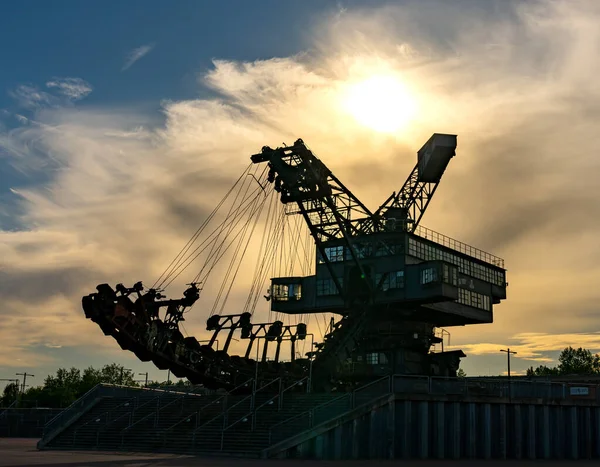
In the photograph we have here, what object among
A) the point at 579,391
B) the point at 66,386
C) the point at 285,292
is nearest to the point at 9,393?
the point at 66,386

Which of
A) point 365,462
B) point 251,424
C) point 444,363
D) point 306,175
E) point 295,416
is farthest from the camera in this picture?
point 444,363

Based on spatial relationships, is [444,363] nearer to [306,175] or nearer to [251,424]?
[306,175]

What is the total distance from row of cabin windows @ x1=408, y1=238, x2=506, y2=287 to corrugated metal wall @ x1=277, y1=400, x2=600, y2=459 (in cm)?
1878

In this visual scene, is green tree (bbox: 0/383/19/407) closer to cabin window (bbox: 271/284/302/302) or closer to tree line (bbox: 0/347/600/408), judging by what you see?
tree line (bbox: 0/347/600/408)

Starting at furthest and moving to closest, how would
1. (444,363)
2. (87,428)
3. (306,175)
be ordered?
(444,363) → (306,175) → (87,428)

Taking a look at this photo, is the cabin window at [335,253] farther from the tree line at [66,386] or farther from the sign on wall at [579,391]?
the tree line at [66,386]

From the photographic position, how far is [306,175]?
5991 cm

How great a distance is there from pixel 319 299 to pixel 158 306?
26871 mm

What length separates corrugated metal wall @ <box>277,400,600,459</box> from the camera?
134 ft

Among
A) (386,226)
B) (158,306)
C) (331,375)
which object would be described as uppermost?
(386,226)

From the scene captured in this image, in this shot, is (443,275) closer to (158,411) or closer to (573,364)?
(158,411)

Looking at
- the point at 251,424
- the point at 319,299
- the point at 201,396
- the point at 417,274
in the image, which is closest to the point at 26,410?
the point at 201,396

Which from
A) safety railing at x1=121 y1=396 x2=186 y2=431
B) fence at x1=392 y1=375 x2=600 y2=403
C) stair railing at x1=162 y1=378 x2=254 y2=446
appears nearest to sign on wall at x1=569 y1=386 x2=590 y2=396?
fence at x1=392 y1=375 x2=600 y2=403

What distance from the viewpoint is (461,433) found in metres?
45.8
